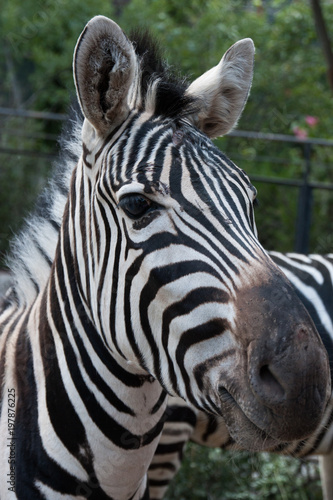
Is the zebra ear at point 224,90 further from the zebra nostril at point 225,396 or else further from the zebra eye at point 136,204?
the zebra nostril at point 225,396

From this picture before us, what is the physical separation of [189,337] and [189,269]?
8.6 inches

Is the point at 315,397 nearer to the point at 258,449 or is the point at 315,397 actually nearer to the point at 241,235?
the point at 258,449

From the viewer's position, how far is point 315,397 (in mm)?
1788

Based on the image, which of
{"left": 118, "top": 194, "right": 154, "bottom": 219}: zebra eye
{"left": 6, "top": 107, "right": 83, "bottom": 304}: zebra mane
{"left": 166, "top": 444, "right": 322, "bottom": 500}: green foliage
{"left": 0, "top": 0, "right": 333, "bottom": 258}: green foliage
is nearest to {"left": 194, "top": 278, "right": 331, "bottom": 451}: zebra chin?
{"left": 118, "top": 194, "right": 154, "bottom": 219}: zebra eye

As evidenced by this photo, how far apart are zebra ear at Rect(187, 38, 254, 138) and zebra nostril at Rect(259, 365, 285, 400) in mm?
1093

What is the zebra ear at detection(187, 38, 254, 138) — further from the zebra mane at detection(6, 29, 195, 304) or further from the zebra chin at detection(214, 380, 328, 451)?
the zebra chin at detection(214, 380, 328, 451)

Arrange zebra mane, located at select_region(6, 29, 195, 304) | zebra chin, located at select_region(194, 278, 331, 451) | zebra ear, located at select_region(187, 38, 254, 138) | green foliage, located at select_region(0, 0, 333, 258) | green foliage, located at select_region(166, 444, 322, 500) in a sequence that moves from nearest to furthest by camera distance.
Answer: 1. zebra chin, located at select_region(194, 278, 331, 451)
2. zebra ear, located at select_region(187, 38, 254, 138)
3. zebra mane, located at select_region(6, 29, 195, 304)
4. green foliage, located at select_region(166, 444, 322, 500)
5. green foliage, located at select_region(0, 0, 333, 258)

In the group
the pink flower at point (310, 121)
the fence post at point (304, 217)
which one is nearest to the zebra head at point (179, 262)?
the fence post at point (304, 217)

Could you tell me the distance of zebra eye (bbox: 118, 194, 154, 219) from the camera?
202cm

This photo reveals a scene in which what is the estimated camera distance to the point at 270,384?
177cm

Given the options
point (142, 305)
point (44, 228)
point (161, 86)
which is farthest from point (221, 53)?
point (142, 305)

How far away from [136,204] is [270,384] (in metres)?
0.73

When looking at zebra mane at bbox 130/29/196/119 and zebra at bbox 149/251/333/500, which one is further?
zebra at bbox 149/251/333/500

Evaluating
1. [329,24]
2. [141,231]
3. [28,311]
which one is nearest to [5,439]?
[28,311]
